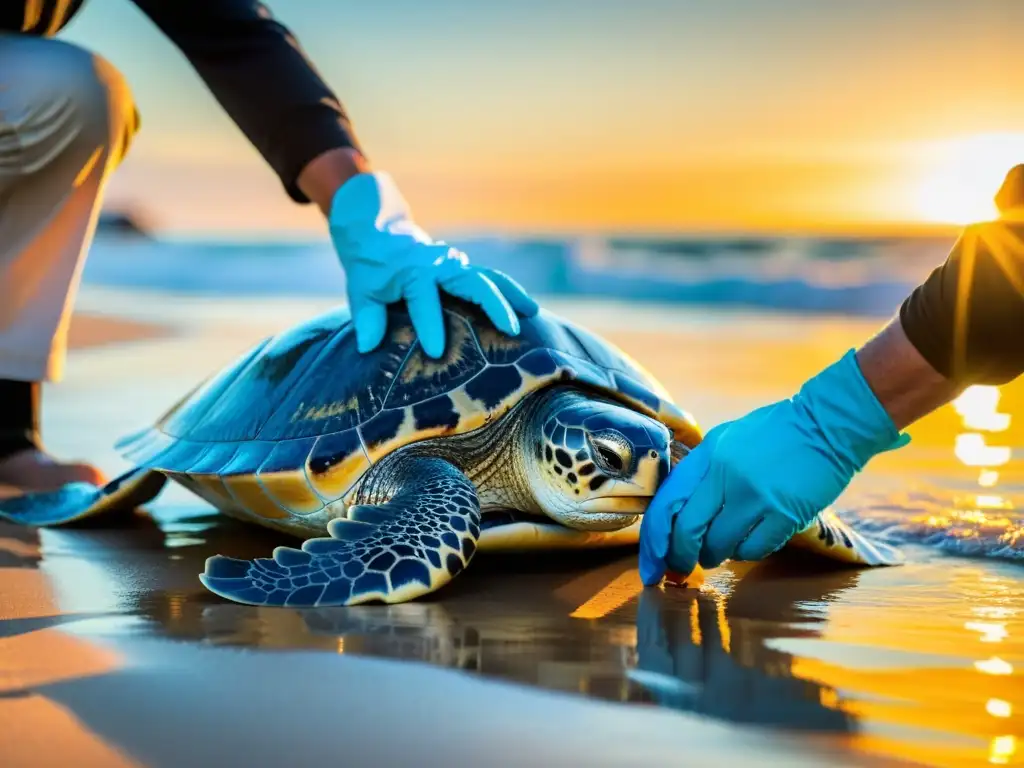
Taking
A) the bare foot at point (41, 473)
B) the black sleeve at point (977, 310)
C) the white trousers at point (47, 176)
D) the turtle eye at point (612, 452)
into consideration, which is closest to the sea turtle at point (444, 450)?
the turtle eye at point (612, 452)

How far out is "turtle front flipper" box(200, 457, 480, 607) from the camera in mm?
2201

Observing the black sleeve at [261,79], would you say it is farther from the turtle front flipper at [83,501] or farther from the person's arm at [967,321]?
the person's arm at [967,321]

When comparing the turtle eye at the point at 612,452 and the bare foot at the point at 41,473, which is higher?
the bare foot at the point at 41,473

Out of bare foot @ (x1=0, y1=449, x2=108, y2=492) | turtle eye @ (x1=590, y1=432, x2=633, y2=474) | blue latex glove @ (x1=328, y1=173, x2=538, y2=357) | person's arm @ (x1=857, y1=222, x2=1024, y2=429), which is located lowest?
turtle eye @ (x1=590, y1=432, x2=633, y2=474)

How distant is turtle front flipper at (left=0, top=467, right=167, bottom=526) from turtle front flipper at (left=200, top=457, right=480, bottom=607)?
0.97 metres

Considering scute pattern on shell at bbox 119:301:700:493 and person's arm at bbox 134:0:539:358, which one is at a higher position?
person's arm at bbox 134:0:539:358

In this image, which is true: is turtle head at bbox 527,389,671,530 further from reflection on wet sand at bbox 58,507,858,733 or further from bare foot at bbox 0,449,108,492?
bare foot at bbox 0,449,108,492

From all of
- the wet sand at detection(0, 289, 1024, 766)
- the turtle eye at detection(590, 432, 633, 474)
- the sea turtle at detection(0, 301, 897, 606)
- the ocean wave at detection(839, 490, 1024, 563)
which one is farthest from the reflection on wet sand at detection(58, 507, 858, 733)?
the ocean wave at detection(839, 490, 1024, 563)

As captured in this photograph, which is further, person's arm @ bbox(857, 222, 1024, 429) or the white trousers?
the white trousers

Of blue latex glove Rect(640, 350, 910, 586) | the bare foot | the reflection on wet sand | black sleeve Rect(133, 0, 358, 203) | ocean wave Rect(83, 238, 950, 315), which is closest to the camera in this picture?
the reflection on wet sand

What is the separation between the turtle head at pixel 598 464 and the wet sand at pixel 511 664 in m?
0.16

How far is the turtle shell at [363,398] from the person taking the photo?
Result: 8.86 feet

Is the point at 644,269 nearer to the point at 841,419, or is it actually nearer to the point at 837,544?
the point at 837,544

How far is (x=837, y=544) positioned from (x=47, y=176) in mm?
2868
